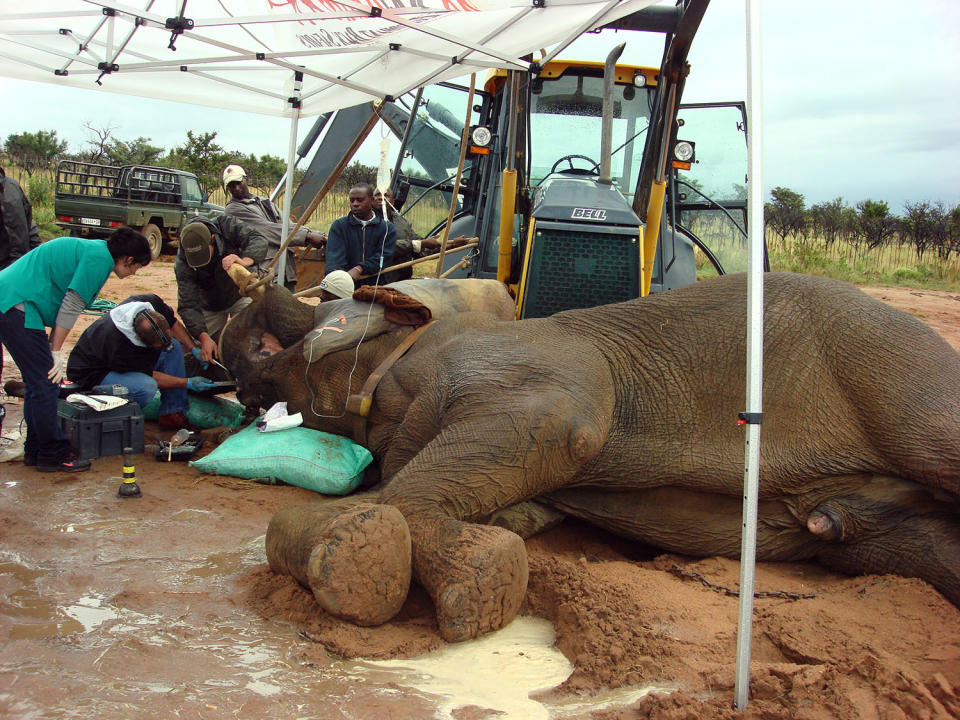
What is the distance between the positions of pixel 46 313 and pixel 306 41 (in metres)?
2.60

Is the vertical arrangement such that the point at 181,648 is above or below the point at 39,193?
below

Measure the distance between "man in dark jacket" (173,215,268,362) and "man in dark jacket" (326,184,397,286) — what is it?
2.48 ft

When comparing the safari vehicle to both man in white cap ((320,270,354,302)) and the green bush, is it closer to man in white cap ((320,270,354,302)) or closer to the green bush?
man in white cap ((320,270,354,302))

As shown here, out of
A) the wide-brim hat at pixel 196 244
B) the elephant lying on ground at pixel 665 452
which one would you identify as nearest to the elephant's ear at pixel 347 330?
the elephant lying on ground at pixel 665 452

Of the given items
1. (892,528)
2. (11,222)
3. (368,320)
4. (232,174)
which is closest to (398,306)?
(368,320)

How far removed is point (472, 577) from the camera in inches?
122

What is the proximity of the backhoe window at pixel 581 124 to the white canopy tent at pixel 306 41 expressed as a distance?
1.80 m

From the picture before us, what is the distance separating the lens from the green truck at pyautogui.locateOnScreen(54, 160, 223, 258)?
62.0ft

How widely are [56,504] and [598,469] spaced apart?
9.85 ft

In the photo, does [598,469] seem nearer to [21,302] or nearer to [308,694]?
[308,694]

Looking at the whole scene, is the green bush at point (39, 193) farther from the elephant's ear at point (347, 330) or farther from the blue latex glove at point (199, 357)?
the elephant's ear at point (347, 330)

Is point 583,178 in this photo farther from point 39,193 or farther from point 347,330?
point 39,193

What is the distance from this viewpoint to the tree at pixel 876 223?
29.2 meters

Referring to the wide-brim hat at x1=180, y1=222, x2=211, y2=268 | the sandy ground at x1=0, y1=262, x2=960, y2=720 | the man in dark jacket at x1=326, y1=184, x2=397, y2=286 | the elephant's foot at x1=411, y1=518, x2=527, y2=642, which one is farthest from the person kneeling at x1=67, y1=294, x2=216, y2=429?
the elephant's foot at x1=411, y1=518, x2=527, y2=642
